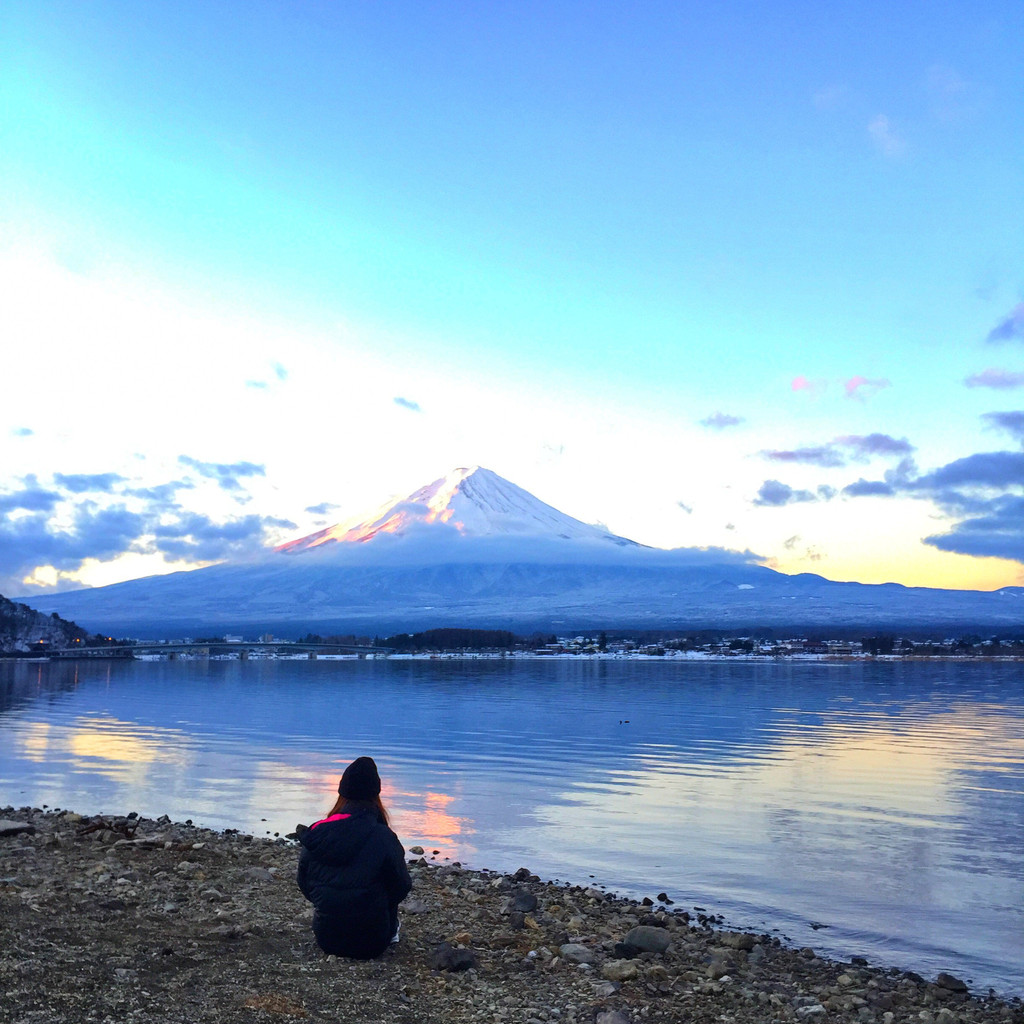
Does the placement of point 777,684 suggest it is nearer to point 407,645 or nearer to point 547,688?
point 547,688

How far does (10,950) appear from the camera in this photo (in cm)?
758

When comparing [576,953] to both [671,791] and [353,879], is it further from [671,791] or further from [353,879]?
[671,791]

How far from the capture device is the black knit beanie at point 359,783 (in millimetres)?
8078

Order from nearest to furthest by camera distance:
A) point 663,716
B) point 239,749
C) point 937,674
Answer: point 239,749
point 663,716
point 937,674

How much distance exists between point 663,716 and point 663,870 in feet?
88.3

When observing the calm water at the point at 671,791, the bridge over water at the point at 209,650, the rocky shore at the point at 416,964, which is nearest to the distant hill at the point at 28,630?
the bridge over water at the point at 209,650

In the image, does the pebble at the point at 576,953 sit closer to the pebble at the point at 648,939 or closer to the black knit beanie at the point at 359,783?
the pebble at the point at 648,939

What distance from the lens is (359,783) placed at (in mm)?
8078

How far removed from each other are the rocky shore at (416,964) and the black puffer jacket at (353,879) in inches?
7.4

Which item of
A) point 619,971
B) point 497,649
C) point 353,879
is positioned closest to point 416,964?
point 353,879

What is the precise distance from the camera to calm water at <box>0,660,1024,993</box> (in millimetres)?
11961

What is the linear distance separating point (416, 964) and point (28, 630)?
139 metres

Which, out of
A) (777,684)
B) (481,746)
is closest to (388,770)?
(481,746)

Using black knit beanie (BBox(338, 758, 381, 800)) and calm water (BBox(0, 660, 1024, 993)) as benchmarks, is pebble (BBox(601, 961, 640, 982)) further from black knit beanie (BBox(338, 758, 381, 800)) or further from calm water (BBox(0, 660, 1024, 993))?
calm water (BBox(0, 660, 1024, 993))
